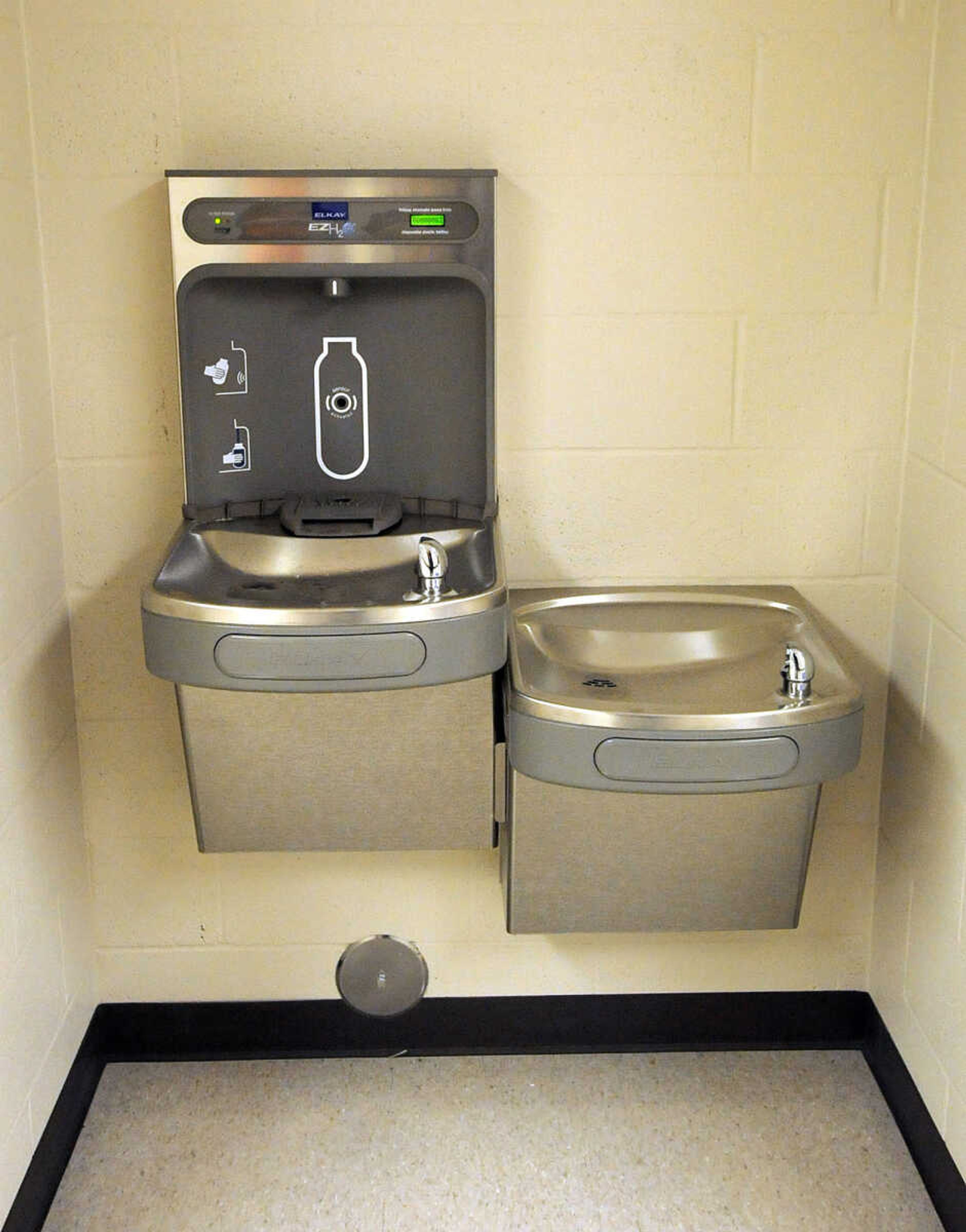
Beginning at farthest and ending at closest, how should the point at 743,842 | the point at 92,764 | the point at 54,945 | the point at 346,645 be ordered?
the point at 92,764
the point at 54,945
the point at 743,842
the point at 346,645

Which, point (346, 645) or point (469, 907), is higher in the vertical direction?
point (346, 645)

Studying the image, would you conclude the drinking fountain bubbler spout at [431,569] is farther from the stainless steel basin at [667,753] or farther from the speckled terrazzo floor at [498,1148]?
the speckled terrazzo floor at [498,1148]

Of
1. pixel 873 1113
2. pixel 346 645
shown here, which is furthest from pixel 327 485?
pixel 873 1113

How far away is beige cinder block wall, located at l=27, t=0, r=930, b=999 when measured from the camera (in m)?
2.15

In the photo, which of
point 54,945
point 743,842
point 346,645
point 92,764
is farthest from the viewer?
A: point 92,764

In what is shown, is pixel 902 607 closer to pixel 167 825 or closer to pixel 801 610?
pixel 801 610

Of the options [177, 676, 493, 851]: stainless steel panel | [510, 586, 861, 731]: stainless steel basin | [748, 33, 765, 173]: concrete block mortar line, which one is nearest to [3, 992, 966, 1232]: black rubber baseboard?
[177, 676, 493, 851]: stainless steel panel

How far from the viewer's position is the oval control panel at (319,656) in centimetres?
187

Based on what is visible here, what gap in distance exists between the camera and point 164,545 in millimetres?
2318

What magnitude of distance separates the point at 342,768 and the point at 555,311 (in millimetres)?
804

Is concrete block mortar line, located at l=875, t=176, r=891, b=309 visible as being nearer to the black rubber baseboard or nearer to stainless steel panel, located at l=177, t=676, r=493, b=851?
stainless steel panel, located at l=177, t=676, r=493, b=851

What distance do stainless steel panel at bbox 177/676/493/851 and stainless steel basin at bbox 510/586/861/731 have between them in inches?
5.1

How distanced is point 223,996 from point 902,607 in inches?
54.1

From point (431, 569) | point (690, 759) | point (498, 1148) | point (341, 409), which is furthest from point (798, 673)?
point (498, 1148)
